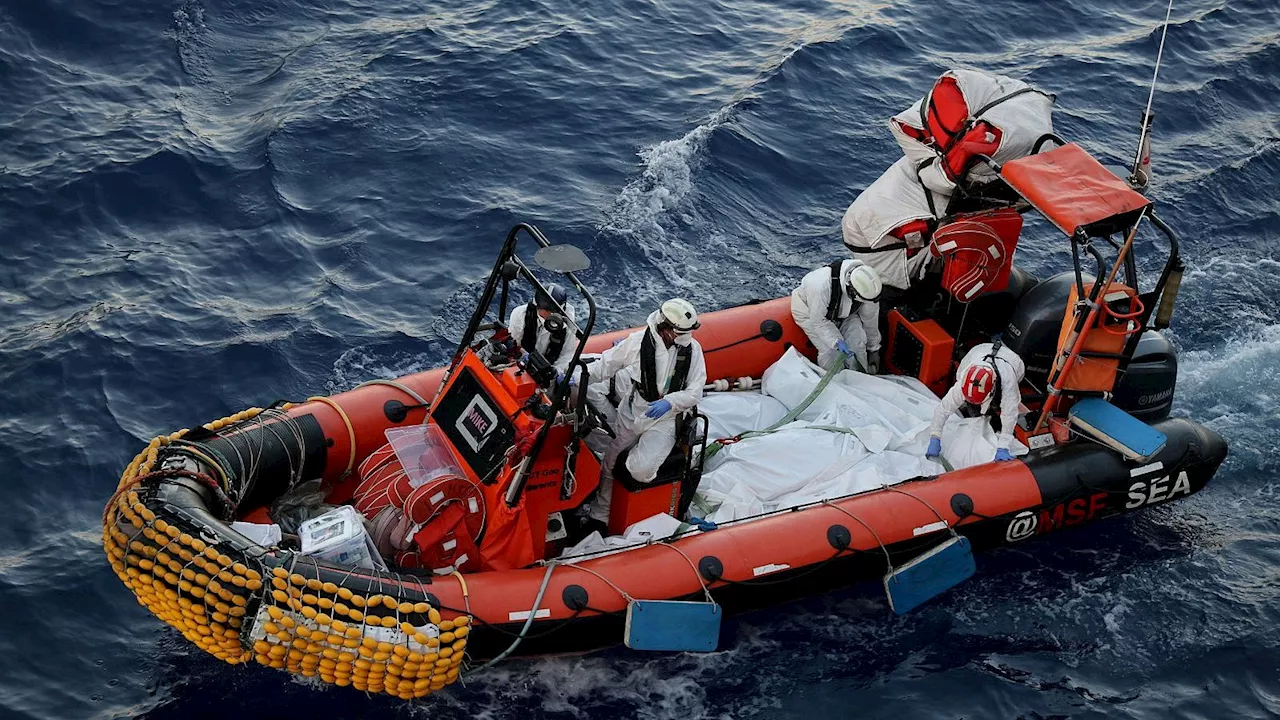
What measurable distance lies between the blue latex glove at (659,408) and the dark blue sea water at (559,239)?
1292 mm

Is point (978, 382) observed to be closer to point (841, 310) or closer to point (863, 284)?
point (863, 284)

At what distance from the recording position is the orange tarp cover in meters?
6.74

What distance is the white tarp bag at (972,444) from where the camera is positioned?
23.3 ft

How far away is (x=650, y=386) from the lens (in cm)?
627

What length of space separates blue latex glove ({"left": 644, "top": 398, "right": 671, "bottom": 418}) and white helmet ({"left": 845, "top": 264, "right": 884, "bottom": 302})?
1716mm

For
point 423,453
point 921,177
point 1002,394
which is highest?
point 921,177

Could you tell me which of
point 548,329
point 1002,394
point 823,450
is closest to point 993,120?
point 1002,394

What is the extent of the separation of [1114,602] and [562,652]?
120 inches

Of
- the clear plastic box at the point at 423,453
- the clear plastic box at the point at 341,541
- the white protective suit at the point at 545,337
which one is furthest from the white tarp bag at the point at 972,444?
the clear plastic box at the point at 341,541

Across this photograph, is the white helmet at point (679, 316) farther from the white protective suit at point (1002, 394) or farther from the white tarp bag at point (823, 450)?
the white protective suit at point (1002, 394)

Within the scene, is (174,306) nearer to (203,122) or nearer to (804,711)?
(203,122)

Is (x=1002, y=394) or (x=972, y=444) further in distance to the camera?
(x=972, y=444)

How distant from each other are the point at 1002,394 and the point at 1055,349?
81 cm

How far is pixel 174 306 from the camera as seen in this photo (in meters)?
8.59
